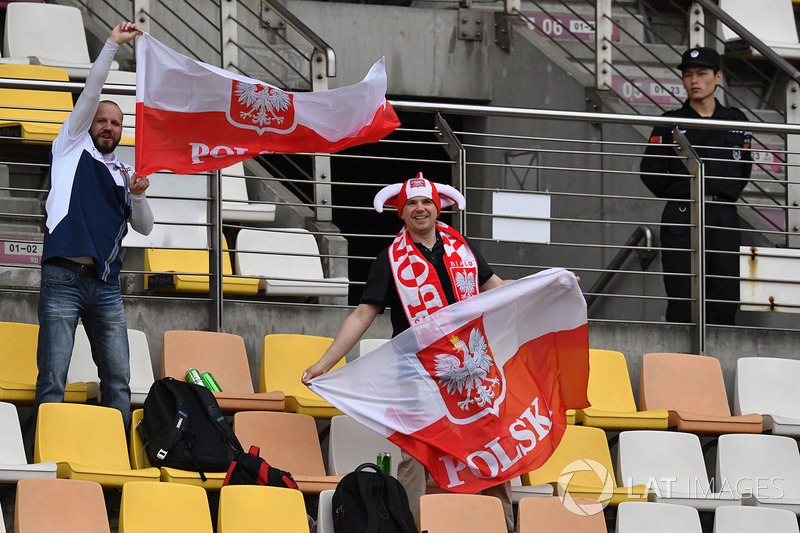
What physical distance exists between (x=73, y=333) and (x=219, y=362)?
867 millimetres

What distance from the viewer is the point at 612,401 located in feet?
23.6

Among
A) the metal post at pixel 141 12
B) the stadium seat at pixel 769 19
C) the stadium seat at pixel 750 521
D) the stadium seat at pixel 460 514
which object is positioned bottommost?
the stadium seat at pixel 750 521

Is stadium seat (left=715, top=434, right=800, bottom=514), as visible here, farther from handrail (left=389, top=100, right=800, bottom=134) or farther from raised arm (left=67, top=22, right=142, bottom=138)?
raised arm (left=67, top=22, right=142, bottom=138)

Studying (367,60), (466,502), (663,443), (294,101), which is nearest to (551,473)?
(663,443)

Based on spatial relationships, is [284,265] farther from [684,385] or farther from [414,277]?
[684,385]

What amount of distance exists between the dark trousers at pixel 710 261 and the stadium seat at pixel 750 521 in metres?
1.97

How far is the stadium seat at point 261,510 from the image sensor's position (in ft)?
18.0

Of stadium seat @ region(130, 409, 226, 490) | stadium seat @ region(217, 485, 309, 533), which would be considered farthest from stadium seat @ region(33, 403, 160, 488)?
stadium seat @ region(217, 485, 309, 533)

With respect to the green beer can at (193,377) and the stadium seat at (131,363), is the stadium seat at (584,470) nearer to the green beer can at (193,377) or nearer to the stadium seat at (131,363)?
the green beer can at (193,377)

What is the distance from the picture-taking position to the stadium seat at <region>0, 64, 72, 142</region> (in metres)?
7.98

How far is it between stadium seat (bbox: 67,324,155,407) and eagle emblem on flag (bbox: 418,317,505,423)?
4.29ft

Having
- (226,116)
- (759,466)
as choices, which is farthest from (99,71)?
(759,466)

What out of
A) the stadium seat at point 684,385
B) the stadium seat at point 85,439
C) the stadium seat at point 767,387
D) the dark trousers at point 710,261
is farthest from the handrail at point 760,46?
the stadium seat at point 85,439

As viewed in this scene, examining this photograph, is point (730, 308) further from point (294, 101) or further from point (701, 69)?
point (294, 101)
